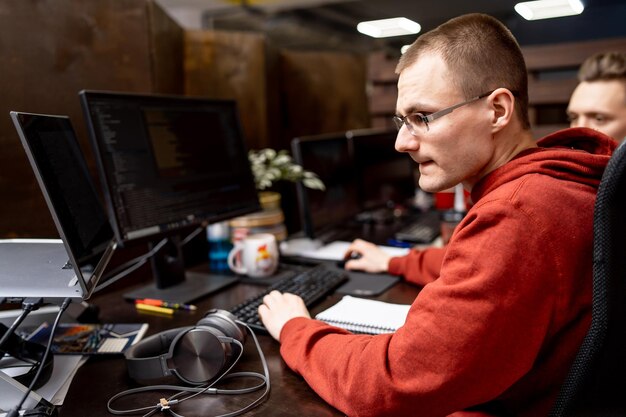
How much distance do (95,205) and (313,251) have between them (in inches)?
33.4

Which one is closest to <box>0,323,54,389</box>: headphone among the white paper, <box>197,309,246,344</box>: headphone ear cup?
<box>197,309,246,344</box>: headphone ear cup

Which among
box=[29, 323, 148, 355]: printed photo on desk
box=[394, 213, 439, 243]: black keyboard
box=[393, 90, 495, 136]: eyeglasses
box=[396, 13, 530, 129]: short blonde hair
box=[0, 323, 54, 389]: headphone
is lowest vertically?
box=[394, 213, 439, 243]: black keyboard

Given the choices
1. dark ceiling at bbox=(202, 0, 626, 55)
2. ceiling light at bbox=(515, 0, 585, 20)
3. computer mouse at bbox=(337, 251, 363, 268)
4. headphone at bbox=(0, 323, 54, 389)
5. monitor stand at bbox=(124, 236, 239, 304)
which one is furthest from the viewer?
dark ceiling at bbox=(202, 0, 626, 55)

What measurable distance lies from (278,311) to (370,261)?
55cm

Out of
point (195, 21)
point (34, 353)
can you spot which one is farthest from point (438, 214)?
point (195, 21)

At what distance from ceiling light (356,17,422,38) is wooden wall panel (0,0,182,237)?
14.2 ft

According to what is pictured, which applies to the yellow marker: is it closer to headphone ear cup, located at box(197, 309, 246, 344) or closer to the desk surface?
the desk surface

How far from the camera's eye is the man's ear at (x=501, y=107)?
33.6 inches

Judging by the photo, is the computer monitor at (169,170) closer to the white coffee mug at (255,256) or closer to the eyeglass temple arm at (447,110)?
the white coffee mug at (255,256)

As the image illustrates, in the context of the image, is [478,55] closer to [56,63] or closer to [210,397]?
[210,397]

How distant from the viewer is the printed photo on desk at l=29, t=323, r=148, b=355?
3.43 feet

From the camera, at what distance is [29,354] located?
954 millimetres

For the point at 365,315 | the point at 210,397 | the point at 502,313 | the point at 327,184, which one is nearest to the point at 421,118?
the point at 502,313

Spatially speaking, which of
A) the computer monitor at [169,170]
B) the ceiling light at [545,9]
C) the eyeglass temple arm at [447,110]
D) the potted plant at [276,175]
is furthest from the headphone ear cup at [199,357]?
the ceiling light at [545,9]
